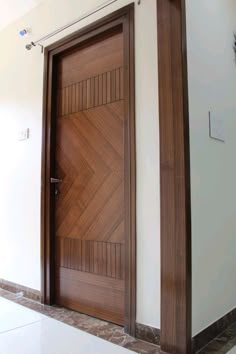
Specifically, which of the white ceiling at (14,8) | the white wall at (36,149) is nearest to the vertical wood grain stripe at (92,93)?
the white wall at (36,149)

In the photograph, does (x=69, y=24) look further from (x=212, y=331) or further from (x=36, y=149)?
(x=212, y=331)

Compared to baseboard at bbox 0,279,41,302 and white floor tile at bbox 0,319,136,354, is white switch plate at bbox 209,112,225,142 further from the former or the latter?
baseboard at bbox 0,279,41,302

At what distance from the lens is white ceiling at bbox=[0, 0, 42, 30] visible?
2731mm

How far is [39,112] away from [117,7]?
1056 mm

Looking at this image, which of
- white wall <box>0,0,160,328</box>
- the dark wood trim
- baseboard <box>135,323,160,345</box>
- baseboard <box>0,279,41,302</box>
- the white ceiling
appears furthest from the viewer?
the white ceiling

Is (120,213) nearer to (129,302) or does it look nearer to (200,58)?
(129,302)

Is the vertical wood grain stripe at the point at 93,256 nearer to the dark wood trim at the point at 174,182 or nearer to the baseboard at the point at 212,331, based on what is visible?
the dark wood trim at the point at 174,182

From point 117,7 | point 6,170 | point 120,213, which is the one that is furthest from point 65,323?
point 117,7

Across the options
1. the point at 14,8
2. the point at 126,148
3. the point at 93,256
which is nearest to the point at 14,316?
the point at 93,256

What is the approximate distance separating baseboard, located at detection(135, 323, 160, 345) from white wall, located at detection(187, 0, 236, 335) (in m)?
0.22

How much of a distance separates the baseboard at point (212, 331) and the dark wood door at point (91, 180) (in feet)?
1.68

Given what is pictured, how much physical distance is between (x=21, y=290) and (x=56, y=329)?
2.76 ft

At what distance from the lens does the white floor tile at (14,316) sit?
2037 mm

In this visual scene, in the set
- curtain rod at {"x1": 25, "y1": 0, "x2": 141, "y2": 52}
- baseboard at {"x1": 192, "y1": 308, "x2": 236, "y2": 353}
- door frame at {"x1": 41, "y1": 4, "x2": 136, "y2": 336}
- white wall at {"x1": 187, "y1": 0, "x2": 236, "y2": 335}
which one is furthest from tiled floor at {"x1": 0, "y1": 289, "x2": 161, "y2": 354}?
curtain rod at {"x1": 25, "y1": 0, "x2": 141, "y2": 52}
